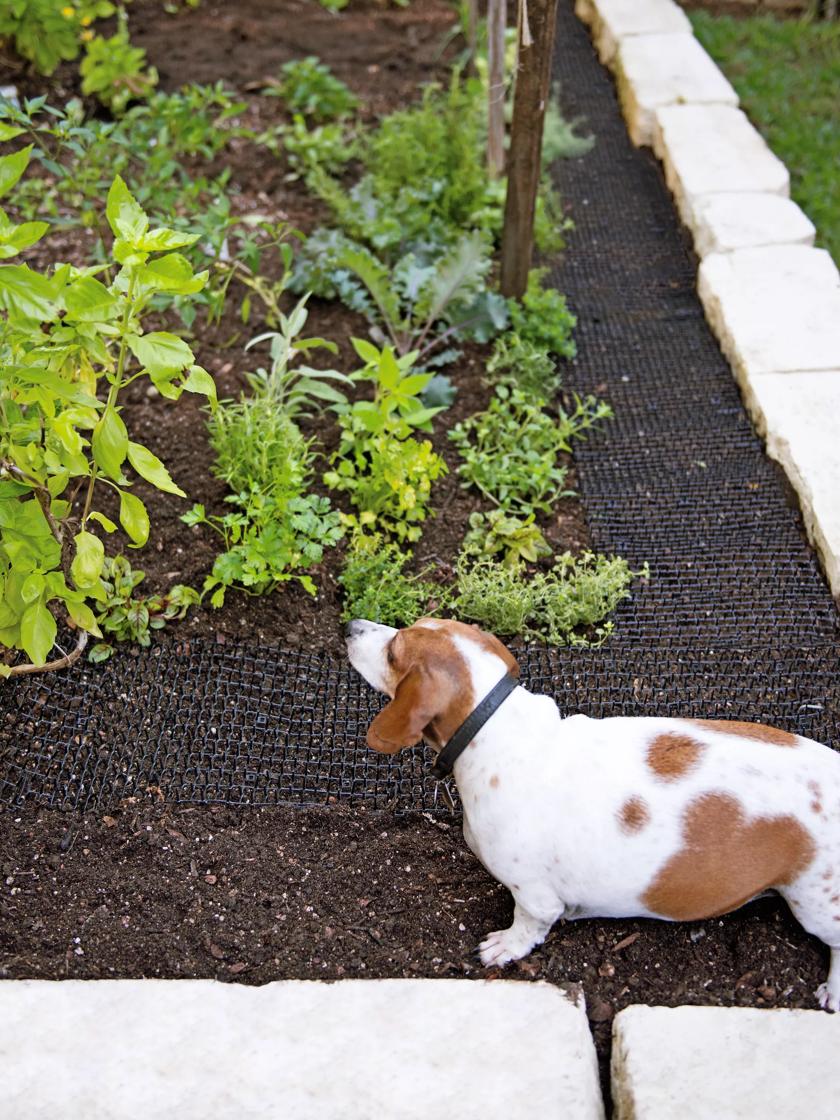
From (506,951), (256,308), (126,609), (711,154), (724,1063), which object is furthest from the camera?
(711,154)

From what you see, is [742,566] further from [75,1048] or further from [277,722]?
[75,1048]

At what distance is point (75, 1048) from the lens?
2.44 meters

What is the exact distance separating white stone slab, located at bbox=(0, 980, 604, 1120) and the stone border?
192 centimetres

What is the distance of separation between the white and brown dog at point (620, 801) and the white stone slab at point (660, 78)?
4.36 meters

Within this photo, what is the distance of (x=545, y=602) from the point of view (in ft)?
11.9

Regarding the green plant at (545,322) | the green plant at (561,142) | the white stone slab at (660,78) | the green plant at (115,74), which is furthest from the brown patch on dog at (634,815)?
the green plant at (115,74)

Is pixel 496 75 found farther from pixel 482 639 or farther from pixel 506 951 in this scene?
pixel 506 951

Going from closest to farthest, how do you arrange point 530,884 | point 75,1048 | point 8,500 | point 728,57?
point 75,1048, point 530,884, point 8,500, point 728,57

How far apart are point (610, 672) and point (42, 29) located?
469cm

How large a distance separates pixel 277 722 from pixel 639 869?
1238 millimetres

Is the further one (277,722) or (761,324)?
(761,324)

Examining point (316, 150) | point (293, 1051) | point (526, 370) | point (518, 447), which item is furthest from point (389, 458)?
point (316, 150)

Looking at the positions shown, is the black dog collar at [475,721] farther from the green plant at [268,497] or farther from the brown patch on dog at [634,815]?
the green plant at [268,497]

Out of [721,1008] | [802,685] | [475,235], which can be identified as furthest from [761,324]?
[721,1008]
